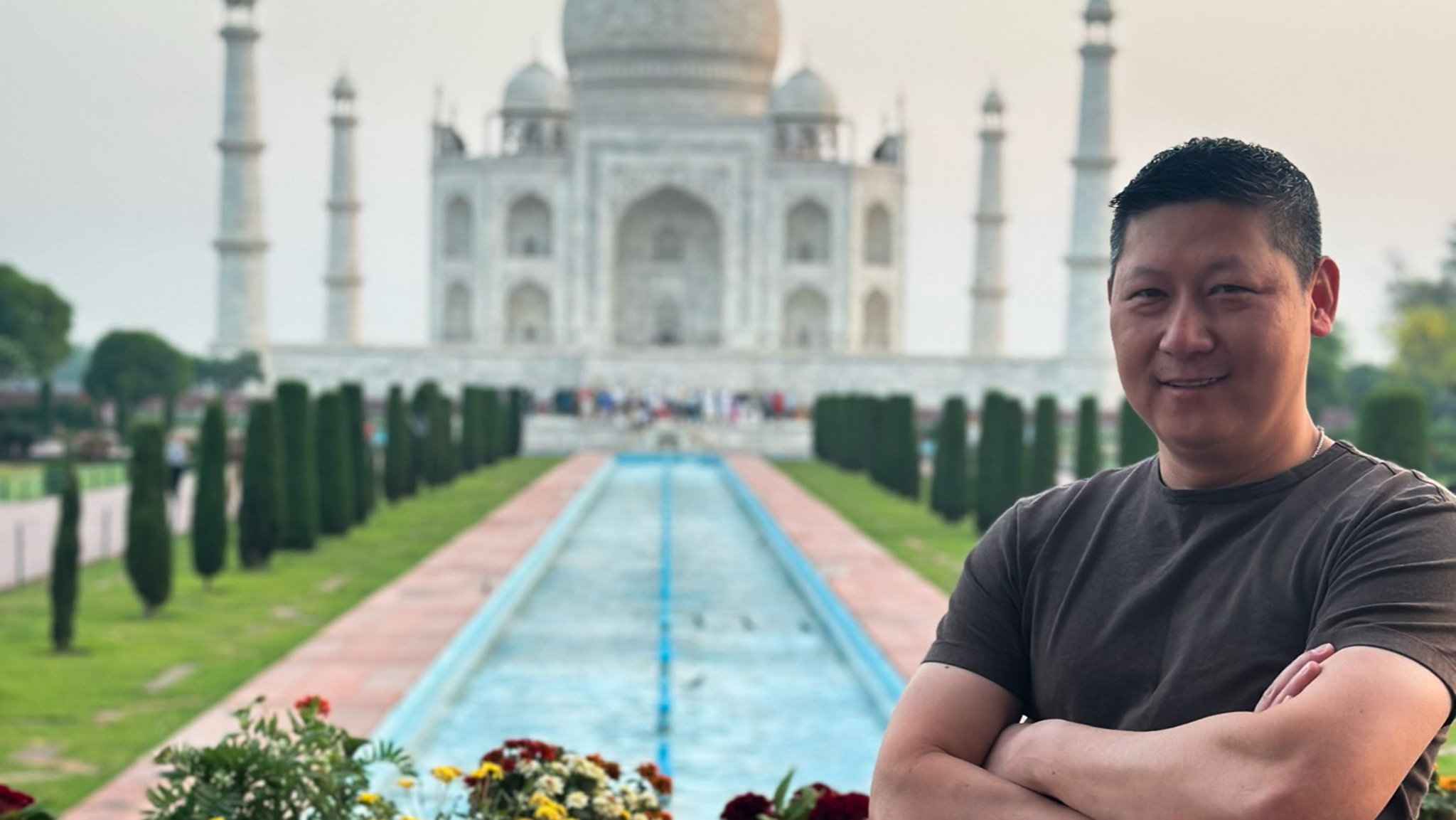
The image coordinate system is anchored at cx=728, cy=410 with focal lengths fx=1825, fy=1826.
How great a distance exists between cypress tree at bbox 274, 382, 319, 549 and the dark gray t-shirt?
8.24 meters

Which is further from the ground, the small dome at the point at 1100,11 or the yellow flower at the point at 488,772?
the small dome at the point at 1100,11

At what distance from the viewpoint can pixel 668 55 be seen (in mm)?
30594

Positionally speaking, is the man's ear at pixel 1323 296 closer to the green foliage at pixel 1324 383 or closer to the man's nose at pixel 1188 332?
the man's nose at pixel 1188 332

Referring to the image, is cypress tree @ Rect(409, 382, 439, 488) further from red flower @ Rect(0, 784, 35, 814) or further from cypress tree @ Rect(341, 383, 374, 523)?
red flower @ Rect(0, 784, 35, 814)

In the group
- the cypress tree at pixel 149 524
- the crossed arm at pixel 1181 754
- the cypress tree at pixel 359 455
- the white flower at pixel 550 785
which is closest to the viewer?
the crossed arm at pixel 1181 754

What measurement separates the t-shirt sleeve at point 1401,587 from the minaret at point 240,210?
2540 centimetres

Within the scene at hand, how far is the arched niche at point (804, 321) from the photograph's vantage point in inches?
1195

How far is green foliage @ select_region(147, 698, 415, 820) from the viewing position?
88.0 inches

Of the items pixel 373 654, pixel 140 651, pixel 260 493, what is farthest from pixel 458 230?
pixel 373 654

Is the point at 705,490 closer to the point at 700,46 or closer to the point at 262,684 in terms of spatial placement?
the point at 262,684

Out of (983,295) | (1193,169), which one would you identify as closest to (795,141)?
(983,295)

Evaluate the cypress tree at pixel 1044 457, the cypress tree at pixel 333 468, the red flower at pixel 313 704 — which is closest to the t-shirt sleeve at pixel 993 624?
the red flower at pixel 313 704

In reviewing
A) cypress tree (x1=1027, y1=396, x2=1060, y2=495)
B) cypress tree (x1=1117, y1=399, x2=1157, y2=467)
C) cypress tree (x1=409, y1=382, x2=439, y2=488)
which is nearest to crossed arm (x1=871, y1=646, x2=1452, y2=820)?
cypress tree (x1=1117, y1=399, x2=1157, y2=467)

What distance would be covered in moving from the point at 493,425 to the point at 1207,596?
16945 mm
